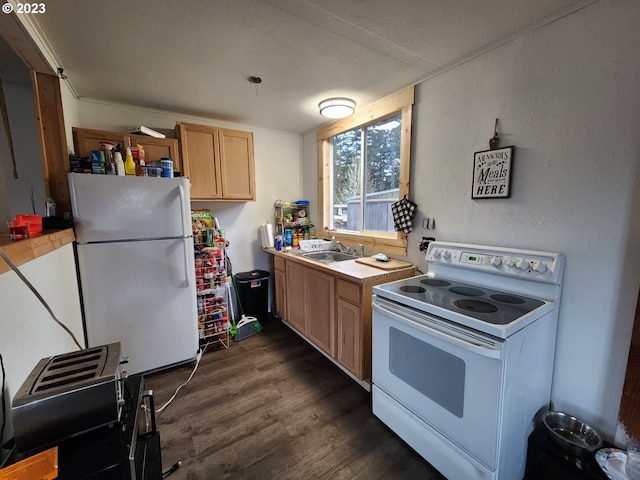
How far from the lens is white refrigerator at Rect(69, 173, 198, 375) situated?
1.84 meters

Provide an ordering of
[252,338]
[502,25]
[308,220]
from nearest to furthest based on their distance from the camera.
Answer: [502,25], [252,338], [308,220]

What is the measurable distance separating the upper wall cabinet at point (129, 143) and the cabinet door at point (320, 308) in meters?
1.67

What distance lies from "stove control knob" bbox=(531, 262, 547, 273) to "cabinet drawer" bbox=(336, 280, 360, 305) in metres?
1.01

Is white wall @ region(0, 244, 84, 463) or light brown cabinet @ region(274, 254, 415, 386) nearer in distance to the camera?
white wall @ region(0, 244, 84, 463)

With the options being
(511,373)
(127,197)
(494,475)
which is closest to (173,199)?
(127,197)

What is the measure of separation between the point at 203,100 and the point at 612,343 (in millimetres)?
3179

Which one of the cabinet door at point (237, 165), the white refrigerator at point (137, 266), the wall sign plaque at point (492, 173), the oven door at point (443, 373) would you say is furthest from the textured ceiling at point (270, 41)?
the oven door at point (443, 373)

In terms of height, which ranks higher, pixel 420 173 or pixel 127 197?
pixel 420 173

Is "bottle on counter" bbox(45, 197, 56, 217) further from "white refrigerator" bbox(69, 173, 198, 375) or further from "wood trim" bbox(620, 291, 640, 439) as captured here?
"wood trim" bbox(620, 291, 640, 439)

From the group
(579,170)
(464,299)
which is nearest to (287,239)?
(464,299)

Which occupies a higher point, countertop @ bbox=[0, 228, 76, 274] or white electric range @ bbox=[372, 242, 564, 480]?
countertop @ bbox=[0, 228, 76, 274]

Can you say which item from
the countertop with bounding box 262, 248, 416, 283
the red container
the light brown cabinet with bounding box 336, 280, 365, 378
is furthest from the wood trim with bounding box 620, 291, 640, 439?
the red container

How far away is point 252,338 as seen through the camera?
2824 millimetres

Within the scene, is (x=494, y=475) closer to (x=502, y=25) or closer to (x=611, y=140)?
(x=611, y=140)
